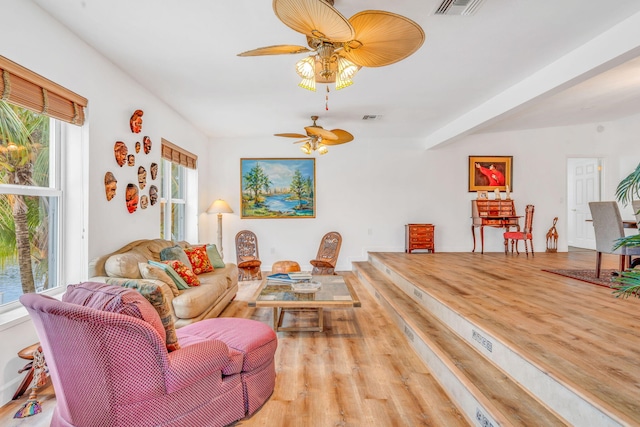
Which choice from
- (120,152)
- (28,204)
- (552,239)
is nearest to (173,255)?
(120,152)

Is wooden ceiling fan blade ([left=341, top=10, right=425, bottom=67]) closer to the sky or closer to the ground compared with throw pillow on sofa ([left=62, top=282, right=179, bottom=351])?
closer to the sky

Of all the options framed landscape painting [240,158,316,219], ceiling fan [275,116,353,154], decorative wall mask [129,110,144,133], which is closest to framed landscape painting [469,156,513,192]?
framed landscape painting [240,158,316,219]

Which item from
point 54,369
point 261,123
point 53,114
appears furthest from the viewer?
point 261,123

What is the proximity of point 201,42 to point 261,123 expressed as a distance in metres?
2.85

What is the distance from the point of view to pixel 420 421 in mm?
2076

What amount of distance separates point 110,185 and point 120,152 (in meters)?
0.40

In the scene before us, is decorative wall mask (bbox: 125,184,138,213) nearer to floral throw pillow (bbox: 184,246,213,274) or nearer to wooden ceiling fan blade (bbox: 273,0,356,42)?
floral throw pillow (bbox: 184,246,213,274)

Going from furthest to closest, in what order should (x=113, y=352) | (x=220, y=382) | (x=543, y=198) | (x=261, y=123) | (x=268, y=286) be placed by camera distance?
(x=543, y=198)
(x=261, y=123)
(x=268, y=286)
(x=220, y=382)
(x=113, y=352)

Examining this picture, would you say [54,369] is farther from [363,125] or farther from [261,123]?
[363,125]

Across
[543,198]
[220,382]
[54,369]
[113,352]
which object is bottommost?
[220,382]

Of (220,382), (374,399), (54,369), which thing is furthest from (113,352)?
(374,399)

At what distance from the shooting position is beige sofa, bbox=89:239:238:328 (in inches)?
123

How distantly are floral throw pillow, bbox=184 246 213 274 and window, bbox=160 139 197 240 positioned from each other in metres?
0.80

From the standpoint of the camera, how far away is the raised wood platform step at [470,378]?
1.82 m
